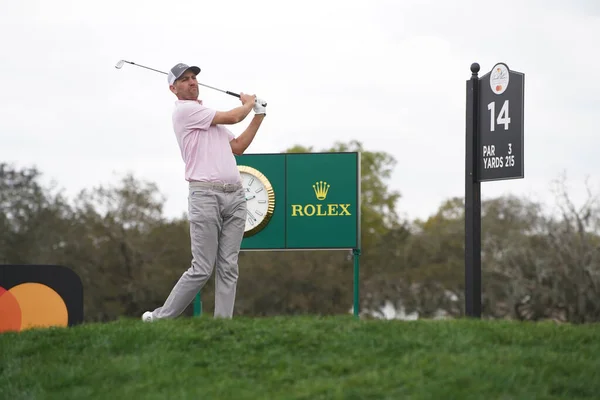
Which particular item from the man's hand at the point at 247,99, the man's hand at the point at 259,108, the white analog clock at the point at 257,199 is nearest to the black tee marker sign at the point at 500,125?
the man's hand at the point at 259,108

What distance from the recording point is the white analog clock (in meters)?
10.8

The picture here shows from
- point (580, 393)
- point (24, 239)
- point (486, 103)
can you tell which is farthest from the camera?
point (24, 239)

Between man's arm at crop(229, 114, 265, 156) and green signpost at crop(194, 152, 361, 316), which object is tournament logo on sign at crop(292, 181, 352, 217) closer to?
green signpost at crop(194, 152, 361, 316)

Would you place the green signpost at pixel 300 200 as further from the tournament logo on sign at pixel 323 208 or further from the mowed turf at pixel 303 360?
the mowed turf at pixel 303 360

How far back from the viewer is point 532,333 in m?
6.36

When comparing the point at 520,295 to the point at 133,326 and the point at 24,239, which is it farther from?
the point at 133,326

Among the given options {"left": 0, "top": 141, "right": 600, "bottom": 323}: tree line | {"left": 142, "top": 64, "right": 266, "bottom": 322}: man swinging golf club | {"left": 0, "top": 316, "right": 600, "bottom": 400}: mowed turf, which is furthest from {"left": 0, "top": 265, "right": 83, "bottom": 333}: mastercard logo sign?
{"left": 0, "top": 141, "right": 600, "bottom": 323}: tree line

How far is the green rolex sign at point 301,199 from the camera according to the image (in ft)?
34.9

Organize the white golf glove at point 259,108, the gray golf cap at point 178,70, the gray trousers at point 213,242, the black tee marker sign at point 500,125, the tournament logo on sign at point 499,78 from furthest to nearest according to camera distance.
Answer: the tournament logo on sign at point 499,78 → the black tee marker sign at point 500,125 → the white golf glove at point 259,108 → the gray golf cap at point 178,70 → the gray trousers at point 213,242

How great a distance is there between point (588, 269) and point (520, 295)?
10.9 ft

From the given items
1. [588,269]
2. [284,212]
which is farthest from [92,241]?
[284,212]

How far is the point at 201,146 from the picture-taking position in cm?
715

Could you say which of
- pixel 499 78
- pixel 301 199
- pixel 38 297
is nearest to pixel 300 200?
pixel 301 199

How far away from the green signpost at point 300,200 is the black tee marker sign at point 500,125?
92.8 inches
